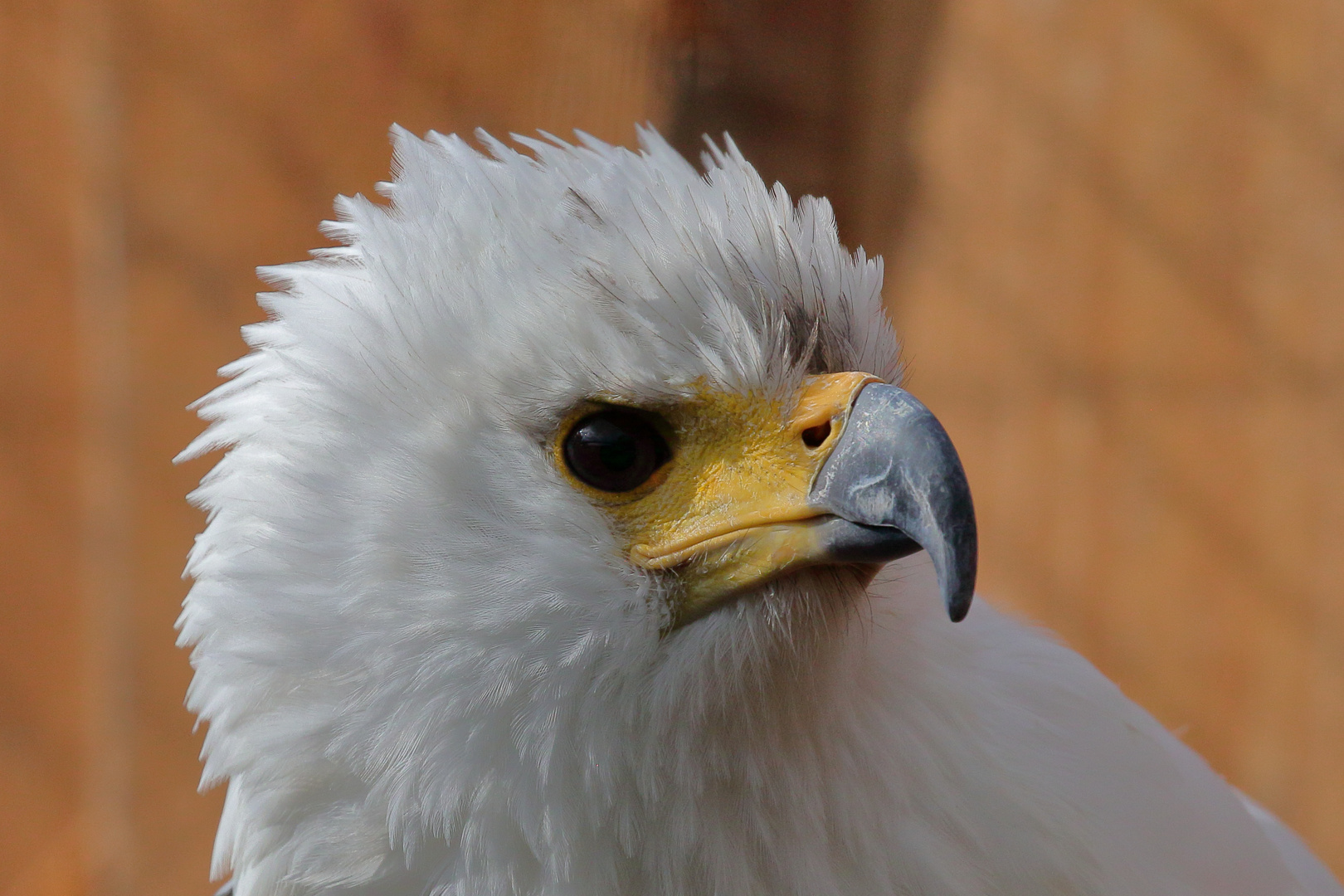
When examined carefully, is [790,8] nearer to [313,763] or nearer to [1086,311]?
[1086,311]

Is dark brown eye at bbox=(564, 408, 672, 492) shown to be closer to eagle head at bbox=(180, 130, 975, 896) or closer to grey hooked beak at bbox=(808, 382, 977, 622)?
eagle head at bbox=(180, 130, 975, 896)

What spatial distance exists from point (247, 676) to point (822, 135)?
1372mm

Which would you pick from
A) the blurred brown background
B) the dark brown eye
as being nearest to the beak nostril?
the dark brown eye

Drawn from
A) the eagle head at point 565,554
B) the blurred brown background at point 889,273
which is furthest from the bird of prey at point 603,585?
the blurred brown background at point 889,273

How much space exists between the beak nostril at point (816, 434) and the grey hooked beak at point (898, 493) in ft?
0.07

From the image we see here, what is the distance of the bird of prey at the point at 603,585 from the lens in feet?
2.87

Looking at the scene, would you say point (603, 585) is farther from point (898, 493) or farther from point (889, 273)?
point (889, 273)

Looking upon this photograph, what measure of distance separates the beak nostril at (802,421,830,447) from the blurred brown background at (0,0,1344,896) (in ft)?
3.37

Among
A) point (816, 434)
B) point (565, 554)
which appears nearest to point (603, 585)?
point (565, 554)

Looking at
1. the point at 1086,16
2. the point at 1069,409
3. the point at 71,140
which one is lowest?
the point at 1069,409

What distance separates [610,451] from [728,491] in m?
Answer: 0.10

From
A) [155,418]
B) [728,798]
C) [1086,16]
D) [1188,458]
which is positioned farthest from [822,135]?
[155,418]

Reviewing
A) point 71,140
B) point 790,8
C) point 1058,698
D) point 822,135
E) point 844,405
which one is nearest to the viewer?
point 844,405

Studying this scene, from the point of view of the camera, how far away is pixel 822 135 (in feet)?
6.23
